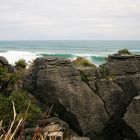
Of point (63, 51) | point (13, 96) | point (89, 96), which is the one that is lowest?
point (63, 51)

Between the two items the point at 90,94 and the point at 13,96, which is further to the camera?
the point at 90,94

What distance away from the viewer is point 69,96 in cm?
1611

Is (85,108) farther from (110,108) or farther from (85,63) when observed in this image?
(85,63)

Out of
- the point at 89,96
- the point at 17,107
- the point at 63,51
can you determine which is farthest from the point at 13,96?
the point at 63,51

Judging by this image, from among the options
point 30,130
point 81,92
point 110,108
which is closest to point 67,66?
point 81,92

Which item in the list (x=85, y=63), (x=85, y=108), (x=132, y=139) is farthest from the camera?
(x=85, y=63)


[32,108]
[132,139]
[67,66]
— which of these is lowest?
[132,139]

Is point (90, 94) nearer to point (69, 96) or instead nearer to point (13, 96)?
point (69, 96)

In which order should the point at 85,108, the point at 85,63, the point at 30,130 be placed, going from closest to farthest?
the point at 30,130
the point at 85,108
the point at 85,63

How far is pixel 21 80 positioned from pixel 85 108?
2.95 metres

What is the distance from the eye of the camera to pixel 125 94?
17125 mm

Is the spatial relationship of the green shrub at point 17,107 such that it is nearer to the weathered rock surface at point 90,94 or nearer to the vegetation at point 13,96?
the vegetation at point 13,96

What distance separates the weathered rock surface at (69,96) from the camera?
16.1 meters

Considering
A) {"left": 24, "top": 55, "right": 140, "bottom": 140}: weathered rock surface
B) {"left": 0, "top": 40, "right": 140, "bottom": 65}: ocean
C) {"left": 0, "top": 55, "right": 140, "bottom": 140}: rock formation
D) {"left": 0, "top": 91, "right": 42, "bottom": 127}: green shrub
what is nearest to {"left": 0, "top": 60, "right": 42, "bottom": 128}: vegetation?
{"left": 0, "top": 91, "right": 42, "bottom": 127}: green shrub
